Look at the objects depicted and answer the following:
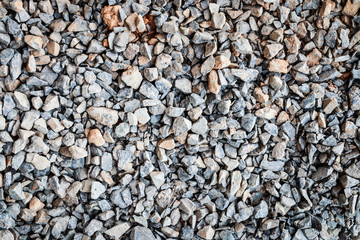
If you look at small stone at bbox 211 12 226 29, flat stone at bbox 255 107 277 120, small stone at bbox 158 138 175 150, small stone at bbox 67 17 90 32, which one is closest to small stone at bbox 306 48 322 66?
flat stone at bbox 255 107 277 120

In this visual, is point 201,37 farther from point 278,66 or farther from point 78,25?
point 78,25

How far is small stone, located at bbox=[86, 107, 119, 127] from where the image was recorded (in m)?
1.21

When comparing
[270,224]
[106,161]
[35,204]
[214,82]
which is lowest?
[270,224]

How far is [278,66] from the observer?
131cm

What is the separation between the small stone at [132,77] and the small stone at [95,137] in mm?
198

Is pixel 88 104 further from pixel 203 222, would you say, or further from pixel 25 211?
pixel 203 222

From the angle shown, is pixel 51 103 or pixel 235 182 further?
pixel 235 182

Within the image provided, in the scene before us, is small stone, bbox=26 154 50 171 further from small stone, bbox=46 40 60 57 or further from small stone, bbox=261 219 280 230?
small stone, bbox=261 219 280 230

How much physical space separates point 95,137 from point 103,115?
0.08m

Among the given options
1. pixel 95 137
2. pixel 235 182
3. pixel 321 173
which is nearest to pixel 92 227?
pixel 95 137

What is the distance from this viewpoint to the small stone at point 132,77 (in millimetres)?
1229

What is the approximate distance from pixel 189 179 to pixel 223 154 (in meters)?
0.16

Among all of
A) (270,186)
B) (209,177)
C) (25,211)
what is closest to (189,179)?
(209,177)

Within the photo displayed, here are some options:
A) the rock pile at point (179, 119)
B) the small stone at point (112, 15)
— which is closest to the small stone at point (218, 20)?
the rock pile at point (179, 119)
